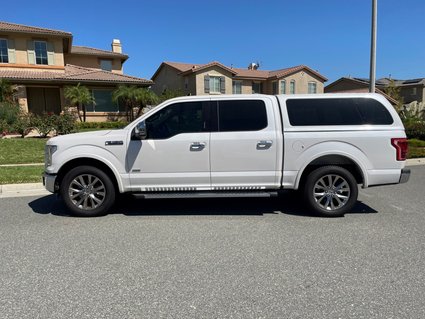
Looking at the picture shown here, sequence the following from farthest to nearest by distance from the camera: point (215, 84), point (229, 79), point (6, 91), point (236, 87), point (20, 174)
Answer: point (236, 87) → point (229, 79) → point (215, 84) → point (6, 91) → point (20, 174)

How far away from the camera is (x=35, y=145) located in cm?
1372

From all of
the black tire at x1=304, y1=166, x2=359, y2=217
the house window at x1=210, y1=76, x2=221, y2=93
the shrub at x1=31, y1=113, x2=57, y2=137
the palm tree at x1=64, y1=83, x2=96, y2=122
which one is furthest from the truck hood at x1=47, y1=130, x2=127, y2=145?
the house window at x1=210, y1=76, x2=221, y2=93

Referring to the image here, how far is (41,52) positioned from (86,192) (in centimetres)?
2365

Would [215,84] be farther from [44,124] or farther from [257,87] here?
[44,124]

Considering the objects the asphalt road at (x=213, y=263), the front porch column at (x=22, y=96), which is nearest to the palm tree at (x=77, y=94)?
the front porch column at (x=22, y=96)

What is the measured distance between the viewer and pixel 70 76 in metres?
24.1

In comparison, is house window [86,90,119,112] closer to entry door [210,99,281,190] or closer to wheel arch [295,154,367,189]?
entry door [210,99,281,190]

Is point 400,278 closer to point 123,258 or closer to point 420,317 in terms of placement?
point 420,317

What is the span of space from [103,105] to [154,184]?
22004 millimetres

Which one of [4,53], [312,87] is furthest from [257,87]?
[4,53]

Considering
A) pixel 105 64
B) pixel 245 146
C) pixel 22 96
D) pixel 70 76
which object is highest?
pixel 105 64

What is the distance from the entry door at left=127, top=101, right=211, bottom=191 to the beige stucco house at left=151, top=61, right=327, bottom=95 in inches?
1199

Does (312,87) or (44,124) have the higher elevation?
(312,87)

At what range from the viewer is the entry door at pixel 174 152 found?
547 centimetres
